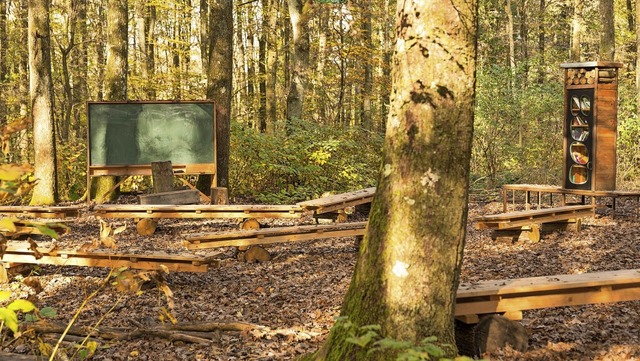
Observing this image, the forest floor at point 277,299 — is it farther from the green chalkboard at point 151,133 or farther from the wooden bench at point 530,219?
the green chalkboard at point 151,133

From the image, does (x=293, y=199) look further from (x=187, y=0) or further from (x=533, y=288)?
(x=187, y=0)

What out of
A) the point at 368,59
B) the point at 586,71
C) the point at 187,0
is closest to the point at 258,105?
the point at 368,59

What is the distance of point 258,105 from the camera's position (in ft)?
94.6

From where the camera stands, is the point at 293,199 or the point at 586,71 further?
the point at 293,199

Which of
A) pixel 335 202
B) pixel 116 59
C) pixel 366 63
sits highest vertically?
pixel 366 63

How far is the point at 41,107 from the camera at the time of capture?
50.5 feet

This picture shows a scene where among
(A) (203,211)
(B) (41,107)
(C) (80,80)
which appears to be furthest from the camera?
(C) (80,80)

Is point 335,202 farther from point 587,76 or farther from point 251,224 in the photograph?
point 587,76

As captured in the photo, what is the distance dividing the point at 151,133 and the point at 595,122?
9.08m

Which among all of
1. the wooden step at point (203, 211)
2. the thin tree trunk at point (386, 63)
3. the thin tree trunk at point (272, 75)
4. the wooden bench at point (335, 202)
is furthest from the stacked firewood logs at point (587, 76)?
the thin tree trunk at point (272, 75)

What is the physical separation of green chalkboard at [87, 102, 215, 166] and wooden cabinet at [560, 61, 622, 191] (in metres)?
7.50

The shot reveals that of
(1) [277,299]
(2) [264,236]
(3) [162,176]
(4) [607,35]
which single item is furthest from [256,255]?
(4) [607,35]

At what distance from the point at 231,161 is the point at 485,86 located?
25.9ft

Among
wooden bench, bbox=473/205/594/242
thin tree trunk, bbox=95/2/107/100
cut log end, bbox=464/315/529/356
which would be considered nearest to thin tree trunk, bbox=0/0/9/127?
thin tree trunk, bbox=95/2/107/100
